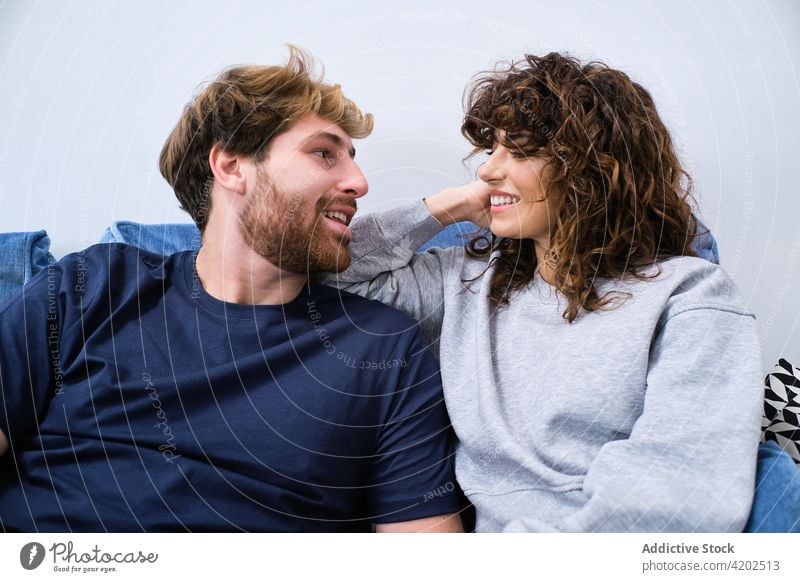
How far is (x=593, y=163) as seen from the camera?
841 mm

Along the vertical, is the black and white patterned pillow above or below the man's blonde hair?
below

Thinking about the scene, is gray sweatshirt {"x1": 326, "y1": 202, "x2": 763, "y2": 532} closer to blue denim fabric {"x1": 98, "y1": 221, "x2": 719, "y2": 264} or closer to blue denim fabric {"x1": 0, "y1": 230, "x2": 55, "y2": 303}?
blue denim fabric {"x1": 98, "y1": 221, "x2": 719, "y2": 264}

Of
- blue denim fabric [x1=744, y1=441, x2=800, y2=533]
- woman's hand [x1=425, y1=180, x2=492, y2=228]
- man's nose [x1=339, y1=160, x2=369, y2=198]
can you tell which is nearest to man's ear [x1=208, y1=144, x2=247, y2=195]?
man's nose [x1=339, y1=160, x2=369, y2=198]

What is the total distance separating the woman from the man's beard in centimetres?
6

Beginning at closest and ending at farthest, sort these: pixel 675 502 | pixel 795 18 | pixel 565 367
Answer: pixel 675 502 → pixel 565 367 → pixel 795 18

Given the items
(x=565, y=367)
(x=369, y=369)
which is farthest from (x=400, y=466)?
(x=565, y=367)

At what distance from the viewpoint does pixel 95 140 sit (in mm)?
911

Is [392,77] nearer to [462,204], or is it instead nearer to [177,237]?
[462,204]

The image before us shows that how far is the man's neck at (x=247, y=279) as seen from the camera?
35.9 inches

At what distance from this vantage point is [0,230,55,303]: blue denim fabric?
0.98m

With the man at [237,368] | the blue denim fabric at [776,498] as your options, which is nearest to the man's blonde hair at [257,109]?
the man at [237,368]

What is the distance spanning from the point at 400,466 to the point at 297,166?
385 mm
